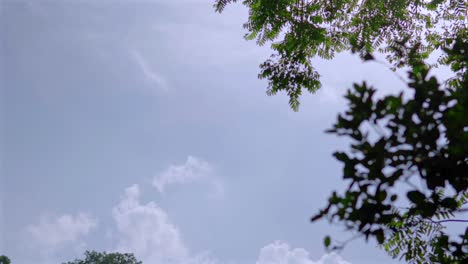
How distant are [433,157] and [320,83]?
676cm

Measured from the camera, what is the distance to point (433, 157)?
2.46 m

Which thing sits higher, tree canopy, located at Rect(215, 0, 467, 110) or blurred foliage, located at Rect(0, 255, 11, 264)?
blurred foliage, located at Rect(0, 255, 11, 264)

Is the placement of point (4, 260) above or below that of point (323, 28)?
above

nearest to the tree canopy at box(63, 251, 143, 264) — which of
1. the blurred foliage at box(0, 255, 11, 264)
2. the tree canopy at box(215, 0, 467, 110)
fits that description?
the blurred foliage at box(0, 255, 11, 264)

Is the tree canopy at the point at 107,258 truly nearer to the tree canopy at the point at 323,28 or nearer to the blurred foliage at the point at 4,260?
the blurred foliage at the point at 4,260

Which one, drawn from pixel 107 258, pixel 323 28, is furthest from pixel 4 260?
pixel 323 28

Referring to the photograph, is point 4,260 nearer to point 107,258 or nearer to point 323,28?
point 107,258

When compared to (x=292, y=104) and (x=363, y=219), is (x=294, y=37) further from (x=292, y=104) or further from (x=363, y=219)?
(x=363, y=219)

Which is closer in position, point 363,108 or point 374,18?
point 363,108

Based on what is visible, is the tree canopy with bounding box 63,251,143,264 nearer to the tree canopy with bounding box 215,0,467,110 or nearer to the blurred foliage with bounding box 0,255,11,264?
the blurred foliage with bounding box 0,255,11,264

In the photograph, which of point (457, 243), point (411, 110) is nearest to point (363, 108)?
point (411, 110)

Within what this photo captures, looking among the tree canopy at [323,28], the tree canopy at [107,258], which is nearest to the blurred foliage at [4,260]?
the tree canopy at [107,258]

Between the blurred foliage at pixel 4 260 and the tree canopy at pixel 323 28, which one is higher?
the blurred foliage at pixel 4 260

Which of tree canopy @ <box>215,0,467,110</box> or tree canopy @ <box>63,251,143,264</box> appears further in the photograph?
tree canopy @ <box>63,251,143,264</box>
